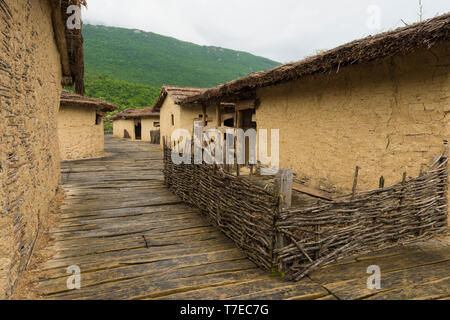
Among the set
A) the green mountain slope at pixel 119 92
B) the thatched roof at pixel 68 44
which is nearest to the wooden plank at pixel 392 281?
the thatched roof at pixel 68 44

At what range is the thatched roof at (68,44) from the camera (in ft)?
14.7

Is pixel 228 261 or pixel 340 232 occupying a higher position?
pixel 340 232

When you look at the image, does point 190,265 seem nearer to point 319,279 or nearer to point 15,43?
point 319,279

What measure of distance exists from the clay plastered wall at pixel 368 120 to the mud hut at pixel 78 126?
28.4 ft

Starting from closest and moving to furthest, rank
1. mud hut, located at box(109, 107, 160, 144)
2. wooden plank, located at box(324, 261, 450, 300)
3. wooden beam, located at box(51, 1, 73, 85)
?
wooden plank, located at box(324, 261, 450, 300) → wooden beam, located at box(51, 1, 73, 85) → mud hut, located at box(109, 107, 160, 144)

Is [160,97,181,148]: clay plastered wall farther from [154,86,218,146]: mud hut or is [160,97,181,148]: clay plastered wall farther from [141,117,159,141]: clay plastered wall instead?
[141,117,159,141]: clay plastered wall

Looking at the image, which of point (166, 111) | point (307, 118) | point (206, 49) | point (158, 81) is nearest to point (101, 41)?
point (158, 81)

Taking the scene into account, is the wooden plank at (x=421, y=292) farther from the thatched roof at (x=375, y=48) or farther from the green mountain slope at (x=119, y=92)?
the green mountain slope at (x=119, y=92)

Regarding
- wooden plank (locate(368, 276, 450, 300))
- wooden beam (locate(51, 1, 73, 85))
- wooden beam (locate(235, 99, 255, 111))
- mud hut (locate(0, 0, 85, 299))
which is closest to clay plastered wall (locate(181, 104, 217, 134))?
wooden beam (locate(235, 99, 255, 111))

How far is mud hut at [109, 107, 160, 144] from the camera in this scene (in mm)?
21797

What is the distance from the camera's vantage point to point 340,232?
2.90m

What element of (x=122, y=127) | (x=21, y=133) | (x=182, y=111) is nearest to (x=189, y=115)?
(x=182, y=111)
